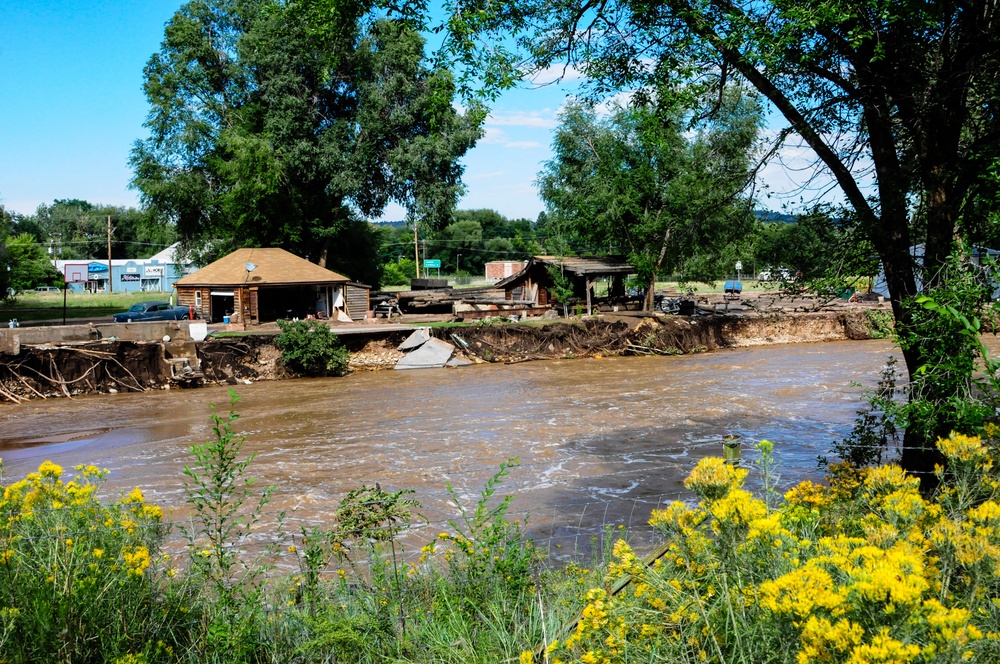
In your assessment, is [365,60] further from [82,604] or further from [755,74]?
[82,604]

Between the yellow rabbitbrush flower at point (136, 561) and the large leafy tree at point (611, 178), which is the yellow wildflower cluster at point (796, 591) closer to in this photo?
the yellow rabbitbrush flower at point (136, 561)

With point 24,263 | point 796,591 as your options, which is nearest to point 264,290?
point 24,263

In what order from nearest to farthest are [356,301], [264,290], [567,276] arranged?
1. [567,276]
2. [264,290]
3. [356,301]

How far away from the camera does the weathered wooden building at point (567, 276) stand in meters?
40.8

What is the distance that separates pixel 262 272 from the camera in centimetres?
4116

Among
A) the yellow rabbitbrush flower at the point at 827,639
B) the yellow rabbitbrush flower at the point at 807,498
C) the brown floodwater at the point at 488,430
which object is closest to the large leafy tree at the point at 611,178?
the brown floodwater at the point at 488,430

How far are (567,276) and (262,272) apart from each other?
1635cm

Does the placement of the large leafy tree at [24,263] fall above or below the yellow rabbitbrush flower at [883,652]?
above

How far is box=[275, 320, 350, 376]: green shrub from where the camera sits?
30156 millimetres

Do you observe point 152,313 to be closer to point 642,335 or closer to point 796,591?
point 642,335

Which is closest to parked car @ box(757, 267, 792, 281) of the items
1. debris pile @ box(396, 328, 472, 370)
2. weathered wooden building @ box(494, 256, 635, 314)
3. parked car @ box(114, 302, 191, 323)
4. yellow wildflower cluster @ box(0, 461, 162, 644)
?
yellow wildflower cluster @ box(0, 461, 162, 644)

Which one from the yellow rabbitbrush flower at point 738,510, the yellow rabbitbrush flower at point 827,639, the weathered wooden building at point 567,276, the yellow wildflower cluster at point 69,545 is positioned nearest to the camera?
the yellow rabbitbrush flower at point 827,639

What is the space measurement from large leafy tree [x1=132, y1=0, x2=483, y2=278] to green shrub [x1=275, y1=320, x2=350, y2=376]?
1616cm

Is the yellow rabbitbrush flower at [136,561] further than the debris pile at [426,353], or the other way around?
the debris pile at [426,353]
